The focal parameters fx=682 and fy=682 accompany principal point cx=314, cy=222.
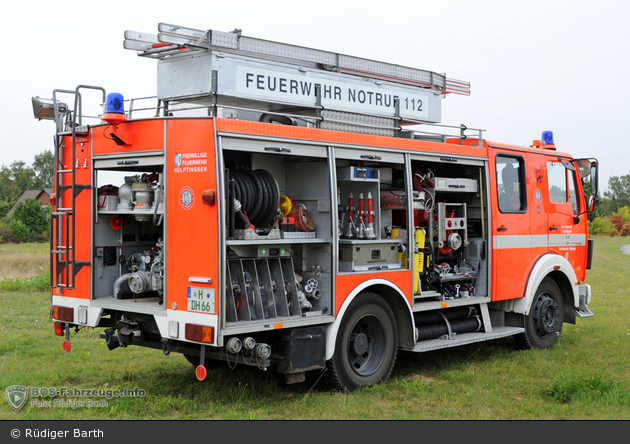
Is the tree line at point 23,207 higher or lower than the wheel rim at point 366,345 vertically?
higher

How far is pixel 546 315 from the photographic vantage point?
32.6 ft

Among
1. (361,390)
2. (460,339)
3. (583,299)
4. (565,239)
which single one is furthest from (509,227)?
(361,390)

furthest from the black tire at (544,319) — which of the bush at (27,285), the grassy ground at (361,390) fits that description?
the bush at (27,285)

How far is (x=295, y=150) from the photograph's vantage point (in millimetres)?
6680

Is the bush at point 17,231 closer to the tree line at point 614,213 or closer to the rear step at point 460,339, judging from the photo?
the tree line at point 614,213

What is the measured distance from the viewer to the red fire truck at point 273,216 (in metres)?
6.21

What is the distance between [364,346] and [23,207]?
4921 cm

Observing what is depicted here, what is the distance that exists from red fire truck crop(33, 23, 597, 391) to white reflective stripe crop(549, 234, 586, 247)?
1296 millimetres

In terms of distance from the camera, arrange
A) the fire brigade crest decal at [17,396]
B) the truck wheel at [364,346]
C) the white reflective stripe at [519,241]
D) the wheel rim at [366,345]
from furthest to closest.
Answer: the white reflective stripe at [519,241] < the wheel rim at [366,345] < the truck wheel at [364,346] < the fire brigade crest decal at [17,396]

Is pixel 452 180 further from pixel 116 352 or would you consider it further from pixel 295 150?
pixel 116 352

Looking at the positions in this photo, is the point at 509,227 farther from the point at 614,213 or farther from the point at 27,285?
the point at 614,213

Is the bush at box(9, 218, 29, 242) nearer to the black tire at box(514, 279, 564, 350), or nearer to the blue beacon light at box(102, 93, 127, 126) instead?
the black tire at box(514, 279, 564, 350)

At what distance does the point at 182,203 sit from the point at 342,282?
186 cm

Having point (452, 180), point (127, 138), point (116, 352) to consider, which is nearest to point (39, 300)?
point (116, 352)
